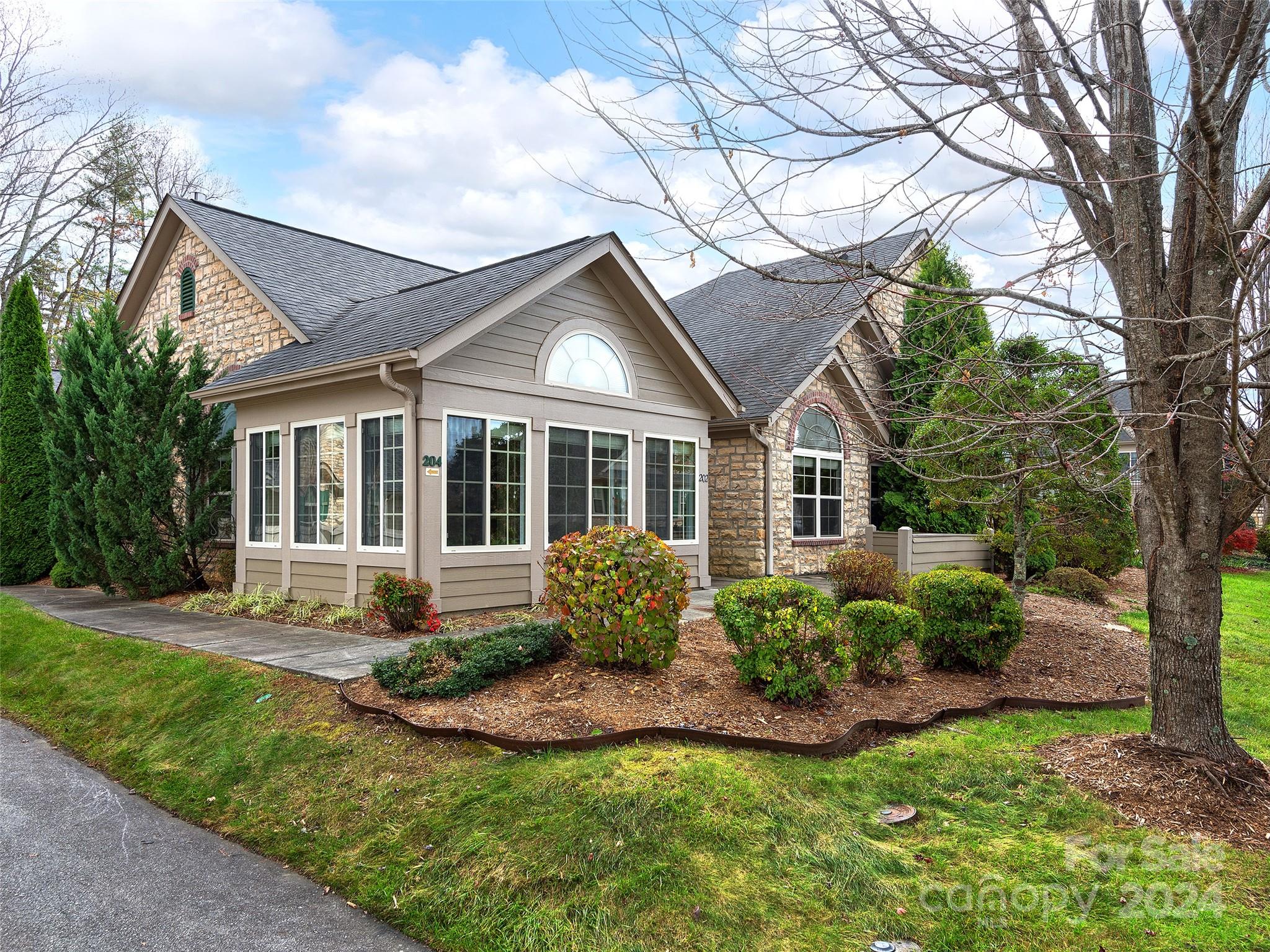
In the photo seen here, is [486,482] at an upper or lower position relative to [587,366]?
lower

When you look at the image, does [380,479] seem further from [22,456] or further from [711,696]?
[22,456]

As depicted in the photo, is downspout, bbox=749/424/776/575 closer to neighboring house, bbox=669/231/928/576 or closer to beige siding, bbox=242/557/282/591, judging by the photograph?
neighboring house, bbox=669/231/928/576

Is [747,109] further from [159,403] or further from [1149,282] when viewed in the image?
[159,403]

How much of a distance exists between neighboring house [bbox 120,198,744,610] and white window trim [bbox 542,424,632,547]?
3cm

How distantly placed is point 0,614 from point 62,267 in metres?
20.1

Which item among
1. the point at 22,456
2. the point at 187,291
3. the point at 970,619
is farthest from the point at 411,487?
the point at 22,456

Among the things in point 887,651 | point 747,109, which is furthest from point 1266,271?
point 887,651

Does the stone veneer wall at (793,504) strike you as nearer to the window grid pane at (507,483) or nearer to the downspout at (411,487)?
the window grid pane at (507,483)

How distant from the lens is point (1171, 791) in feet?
14.9

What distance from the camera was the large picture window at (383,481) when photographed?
9633mm

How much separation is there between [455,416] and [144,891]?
21.1 ft

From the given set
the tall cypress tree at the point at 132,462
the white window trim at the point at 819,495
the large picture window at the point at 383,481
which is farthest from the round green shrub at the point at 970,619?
the tall cypress tree at the point at 132,462

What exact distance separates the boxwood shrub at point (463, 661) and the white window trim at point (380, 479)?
3082 mm

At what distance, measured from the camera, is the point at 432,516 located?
9.45 m
